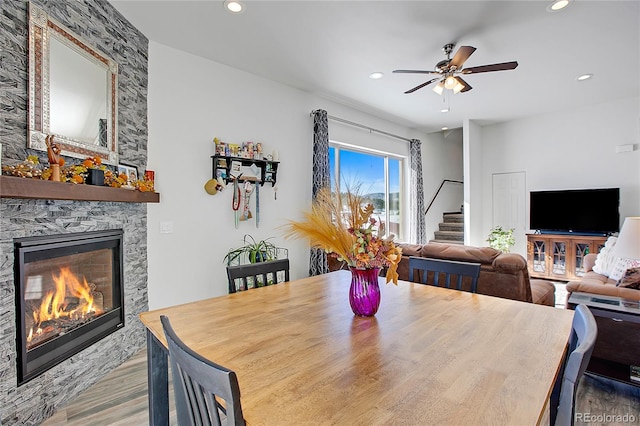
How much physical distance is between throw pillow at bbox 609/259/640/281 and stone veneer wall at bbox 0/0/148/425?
4569 mm

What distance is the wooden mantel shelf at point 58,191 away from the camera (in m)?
1.62

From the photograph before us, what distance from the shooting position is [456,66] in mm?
2975

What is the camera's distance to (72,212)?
2191mm

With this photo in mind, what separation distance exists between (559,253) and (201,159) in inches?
221

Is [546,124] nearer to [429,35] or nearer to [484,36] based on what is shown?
[484,36]

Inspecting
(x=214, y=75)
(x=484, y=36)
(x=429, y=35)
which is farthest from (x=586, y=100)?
(x=214, y=75)

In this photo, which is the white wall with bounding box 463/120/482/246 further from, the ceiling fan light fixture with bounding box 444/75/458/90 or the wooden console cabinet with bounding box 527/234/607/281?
the ceiling fan light fixture with bounding box 444/75/458/90

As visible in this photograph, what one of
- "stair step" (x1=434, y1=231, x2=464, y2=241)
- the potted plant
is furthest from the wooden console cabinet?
the potted plant

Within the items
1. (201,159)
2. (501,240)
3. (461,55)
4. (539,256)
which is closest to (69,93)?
(201,159)

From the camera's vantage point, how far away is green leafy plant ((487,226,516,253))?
5.77 meters

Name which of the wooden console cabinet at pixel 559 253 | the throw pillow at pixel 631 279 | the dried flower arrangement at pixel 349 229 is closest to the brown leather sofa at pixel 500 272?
the throw pillow at pixel 631 279

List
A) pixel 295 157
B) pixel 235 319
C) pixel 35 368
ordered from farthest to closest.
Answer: pixel 295 157 → pixel 35 368 → pixel 235 319

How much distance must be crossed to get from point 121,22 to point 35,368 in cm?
260

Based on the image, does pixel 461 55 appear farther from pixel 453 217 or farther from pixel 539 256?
pixel 453 217
